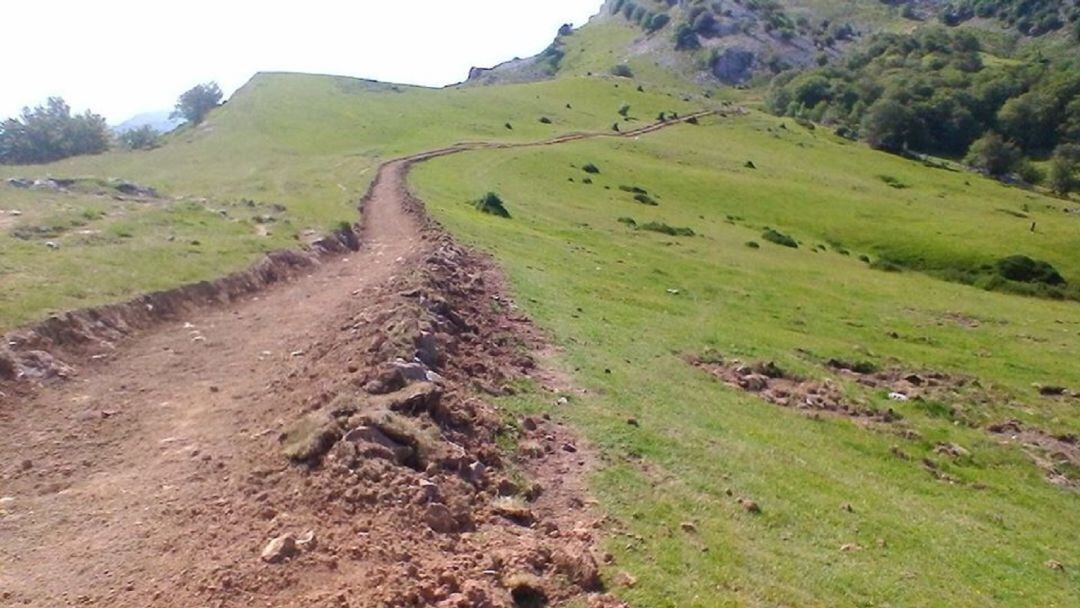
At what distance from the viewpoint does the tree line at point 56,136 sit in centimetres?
7788

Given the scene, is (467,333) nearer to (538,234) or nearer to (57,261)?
(57,261)

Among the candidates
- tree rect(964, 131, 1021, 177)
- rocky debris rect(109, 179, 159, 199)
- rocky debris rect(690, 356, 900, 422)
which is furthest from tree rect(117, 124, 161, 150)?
tree rect(964, 131, 1021, 177)

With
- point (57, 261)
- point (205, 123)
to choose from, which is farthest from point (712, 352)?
point (205, 123)

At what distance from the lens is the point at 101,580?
10.4m

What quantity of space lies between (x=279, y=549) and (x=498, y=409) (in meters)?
7.12

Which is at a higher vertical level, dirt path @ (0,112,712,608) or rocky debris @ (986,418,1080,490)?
dirt path @ (0,112,712,608)

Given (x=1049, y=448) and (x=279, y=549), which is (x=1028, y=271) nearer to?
(x=1049, y=448)

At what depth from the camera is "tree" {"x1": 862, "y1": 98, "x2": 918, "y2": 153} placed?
132000 millimetres

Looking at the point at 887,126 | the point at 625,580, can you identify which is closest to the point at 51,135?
the point at 625,580

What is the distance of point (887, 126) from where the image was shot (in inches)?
5236

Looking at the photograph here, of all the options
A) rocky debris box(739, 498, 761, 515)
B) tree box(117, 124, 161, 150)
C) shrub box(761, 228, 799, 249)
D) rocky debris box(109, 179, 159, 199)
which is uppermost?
tree box(117, 124, 161, 150)

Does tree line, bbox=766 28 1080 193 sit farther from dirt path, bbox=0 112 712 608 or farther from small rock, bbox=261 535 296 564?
small rock, bbox=261 535 296 564

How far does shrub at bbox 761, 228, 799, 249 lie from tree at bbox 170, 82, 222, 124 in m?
83.5

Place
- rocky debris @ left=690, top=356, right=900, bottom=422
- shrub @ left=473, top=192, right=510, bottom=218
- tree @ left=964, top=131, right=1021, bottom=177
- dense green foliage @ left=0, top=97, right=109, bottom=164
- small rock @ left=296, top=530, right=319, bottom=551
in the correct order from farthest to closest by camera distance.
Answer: tree @ left=964, top=131, right=1021, bottom=177
dense green foliage @ left=0, top=97, right=109, bottom=164
shrub @ left=473, top=192, right=510, bottom=218
rocky debris @ left=690, top=356, right=900, bottom=422
small rock @ left=296, top=530, right=319, bottom=551
